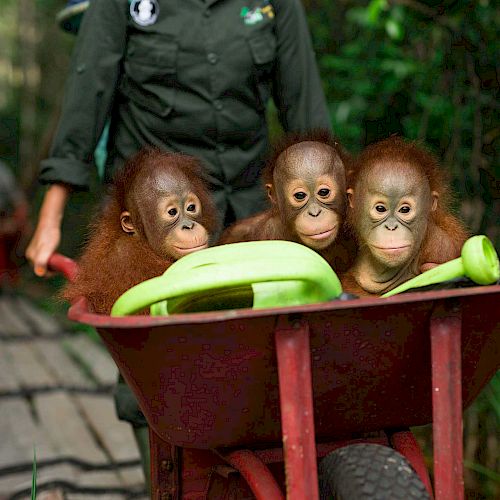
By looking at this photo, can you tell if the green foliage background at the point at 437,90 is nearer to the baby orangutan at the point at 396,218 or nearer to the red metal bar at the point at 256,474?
the baby orangutan at the point at 396,218

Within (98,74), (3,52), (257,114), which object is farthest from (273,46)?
(3,52)

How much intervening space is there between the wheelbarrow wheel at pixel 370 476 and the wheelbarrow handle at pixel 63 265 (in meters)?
0.88

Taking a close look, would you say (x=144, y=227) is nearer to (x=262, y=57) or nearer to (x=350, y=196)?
(x=350, y=196)

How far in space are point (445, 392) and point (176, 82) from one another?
1.34 metres

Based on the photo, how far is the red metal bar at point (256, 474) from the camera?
1639 mm

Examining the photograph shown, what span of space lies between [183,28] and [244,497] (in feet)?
4.38

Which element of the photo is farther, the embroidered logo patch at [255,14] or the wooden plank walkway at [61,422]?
the wooden plank walkway at [61,422]

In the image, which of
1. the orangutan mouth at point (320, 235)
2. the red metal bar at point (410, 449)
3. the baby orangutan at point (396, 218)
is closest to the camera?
the red metal bar at point (410, 449)

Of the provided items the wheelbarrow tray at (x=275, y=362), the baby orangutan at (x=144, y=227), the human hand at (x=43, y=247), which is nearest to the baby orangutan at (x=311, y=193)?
the baby orangutan at (x=144, y=227)

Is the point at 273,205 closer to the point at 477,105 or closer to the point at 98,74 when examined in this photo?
the point at 98,74

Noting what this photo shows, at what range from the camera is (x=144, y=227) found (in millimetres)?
2092

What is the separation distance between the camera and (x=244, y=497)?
1.87m

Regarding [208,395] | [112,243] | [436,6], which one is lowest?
[208,395]

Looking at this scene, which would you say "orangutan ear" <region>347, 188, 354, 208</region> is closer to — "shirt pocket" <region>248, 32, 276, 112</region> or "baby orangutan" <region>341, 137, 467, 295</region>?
"baby orangutan" <region>341, 137, 467, 295</region>
